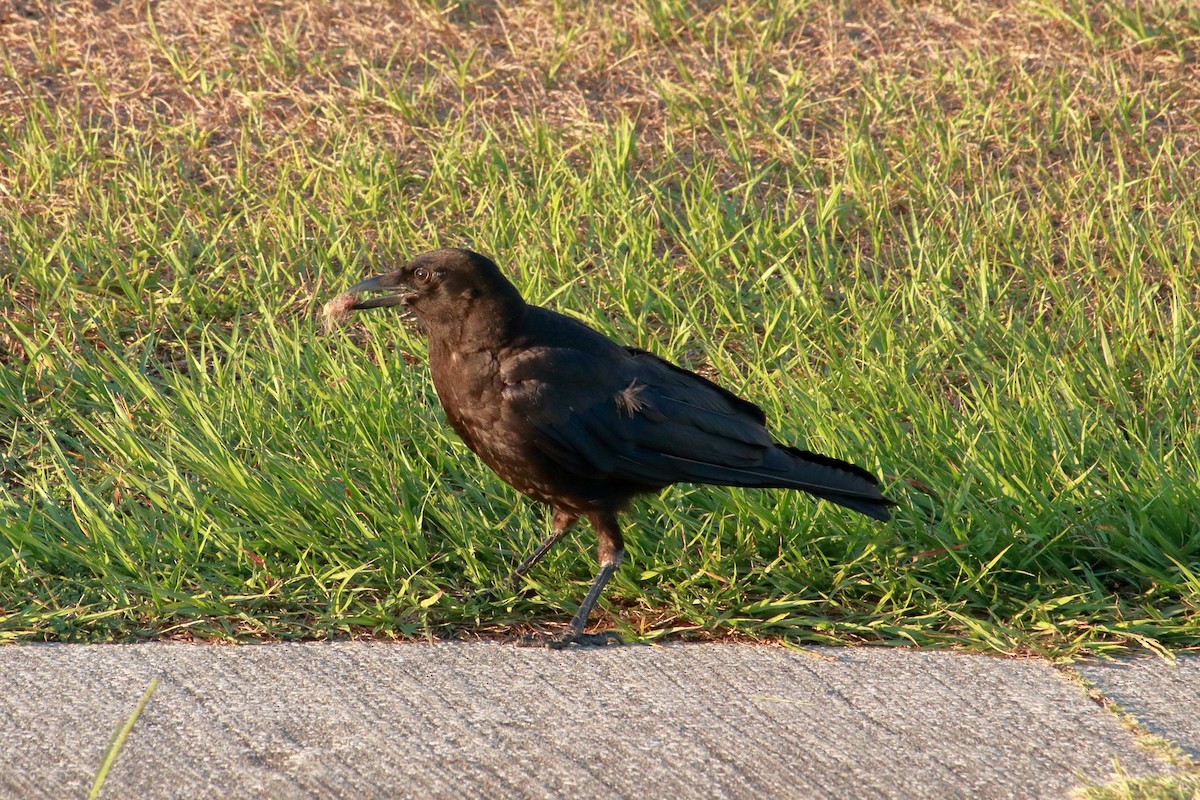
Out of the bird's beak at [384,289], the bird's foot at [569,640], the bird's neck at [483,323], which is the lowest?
the bird's foot at [569,640]

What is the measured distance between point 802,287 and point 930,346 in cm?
68

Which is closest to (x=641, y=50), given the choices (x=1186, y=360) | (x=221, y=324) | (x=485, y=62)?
(x=485, y=62)

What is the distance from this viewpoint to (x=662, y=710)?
3.00m

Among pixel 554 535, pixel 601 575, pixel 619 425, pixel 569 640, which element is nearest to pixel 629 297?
pixel 554 535

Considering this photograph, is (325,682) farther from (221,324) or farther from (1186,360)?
(1186,360)

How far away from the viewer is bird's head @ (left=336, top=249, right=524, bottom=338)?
3.67 m

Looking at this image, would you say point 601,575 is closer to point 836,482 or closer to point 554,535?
point 554,535

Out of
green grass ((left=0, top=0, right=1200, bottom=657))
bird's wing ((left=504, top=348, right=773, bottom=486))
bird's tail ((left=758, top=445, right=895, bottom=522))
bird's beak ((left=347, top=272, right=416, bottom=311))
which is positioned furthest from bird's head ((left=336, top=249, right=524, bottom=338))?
bird's tail ((left=758, top=445, right=895, bottom=522))

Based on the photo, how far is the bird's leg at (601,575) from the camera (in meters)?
3.56

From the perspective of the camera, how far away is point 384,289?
3799mm

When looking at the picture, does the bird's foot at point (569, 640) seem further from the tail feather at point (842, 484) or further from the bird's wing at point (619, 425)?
the tail feather at point (842, 484)

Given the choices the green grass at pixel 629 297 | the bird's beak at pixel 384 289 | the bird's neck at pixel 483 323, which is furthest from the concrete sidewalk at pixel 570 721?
the bird's beak at pixel 384 289

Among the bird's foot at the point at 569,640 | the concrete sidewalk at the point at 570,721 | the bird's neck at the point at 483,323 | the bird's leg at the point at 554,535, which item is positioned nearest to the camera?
the concrete sidewalk at the point at 570,721

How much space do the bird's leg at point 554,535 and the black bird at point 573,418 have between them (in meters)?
0.01
